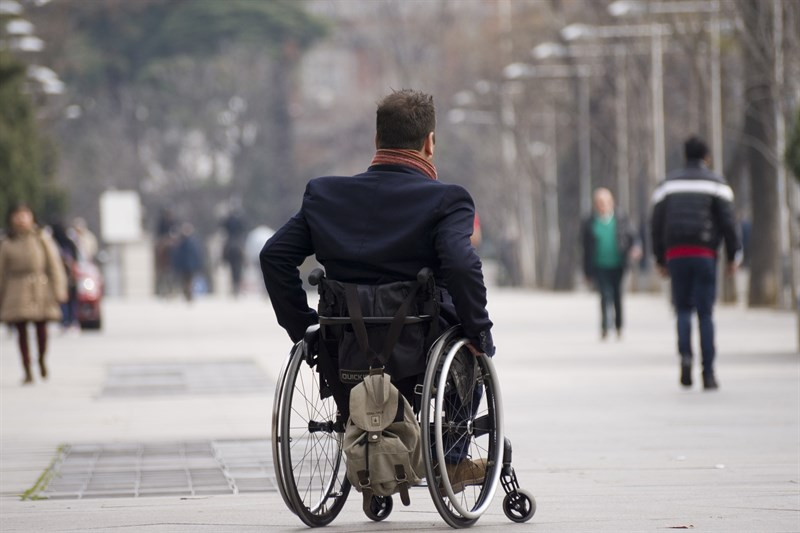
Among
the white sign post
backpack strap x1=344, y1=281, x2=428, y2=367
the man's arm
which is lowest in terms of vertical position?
the white sign post

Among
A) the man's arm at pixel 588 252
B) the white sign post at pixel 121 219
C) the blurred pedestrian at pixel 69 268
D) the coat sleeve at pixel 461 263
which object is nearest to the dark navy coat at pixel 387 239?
the coat sleeve at pixel 461 263

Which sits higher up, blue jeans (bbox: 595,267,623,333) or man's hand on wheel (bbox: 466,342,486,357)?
man's hand on wheel (bbox: 466,342,486,357)

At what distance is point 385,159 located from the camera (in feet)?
26.1

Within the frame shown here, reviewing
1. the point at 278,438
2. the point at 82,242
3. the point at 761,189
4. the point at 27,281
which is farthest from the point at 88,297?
the point at 278,438

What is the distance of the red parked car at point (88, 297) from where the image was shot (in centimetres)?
2922

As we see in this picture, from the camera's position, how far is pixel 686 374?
607 inches

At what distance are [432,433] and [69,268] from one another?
64.2 ft

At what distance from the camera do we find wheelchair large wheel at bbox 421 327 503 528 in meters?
7.54

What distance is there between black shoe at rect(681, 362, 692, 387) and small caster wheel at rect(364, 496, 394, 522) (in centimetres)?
736

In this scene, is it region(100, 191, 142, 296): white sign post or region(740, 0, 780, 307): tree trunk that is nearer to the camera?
region(740, 0, 780, 307): tree trunk

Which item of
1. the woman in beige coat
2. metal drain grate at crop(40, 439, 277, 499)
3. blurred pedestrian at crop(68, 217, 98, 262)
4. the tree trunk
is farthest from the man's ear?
blurred pedestrian at crop(68, 217, 98, 262)

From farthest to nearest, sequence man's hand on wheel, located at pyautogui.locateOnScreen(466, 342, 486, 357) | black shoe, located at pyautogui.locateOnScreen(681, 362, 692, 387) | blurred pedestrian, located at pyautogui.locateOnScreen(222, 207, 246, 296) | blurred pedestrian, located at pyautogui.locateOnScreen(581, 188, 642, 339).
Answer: blurred pedestrian, located at pyautogui.locateOnScreen(222, 207, 246, 296), blurred pedestrian, located at pyautogui.locateOnScreen(581, 188, 642, 339), black shoe, located at pyautogui.locateOnScreen(681, 362, 692, 387), man's hand on wheel, located at pyautogui.locateOnScreen(466, 342, 486, 357)

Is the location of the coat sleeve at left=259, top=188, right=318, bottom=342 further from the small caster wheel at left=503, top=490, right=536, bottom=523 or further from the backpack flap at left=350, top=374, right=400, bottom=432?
the small caster wheel at left=503, top=490, right=536, bottom=523

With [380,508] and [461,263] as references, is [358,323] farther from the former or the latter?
[380,508]
